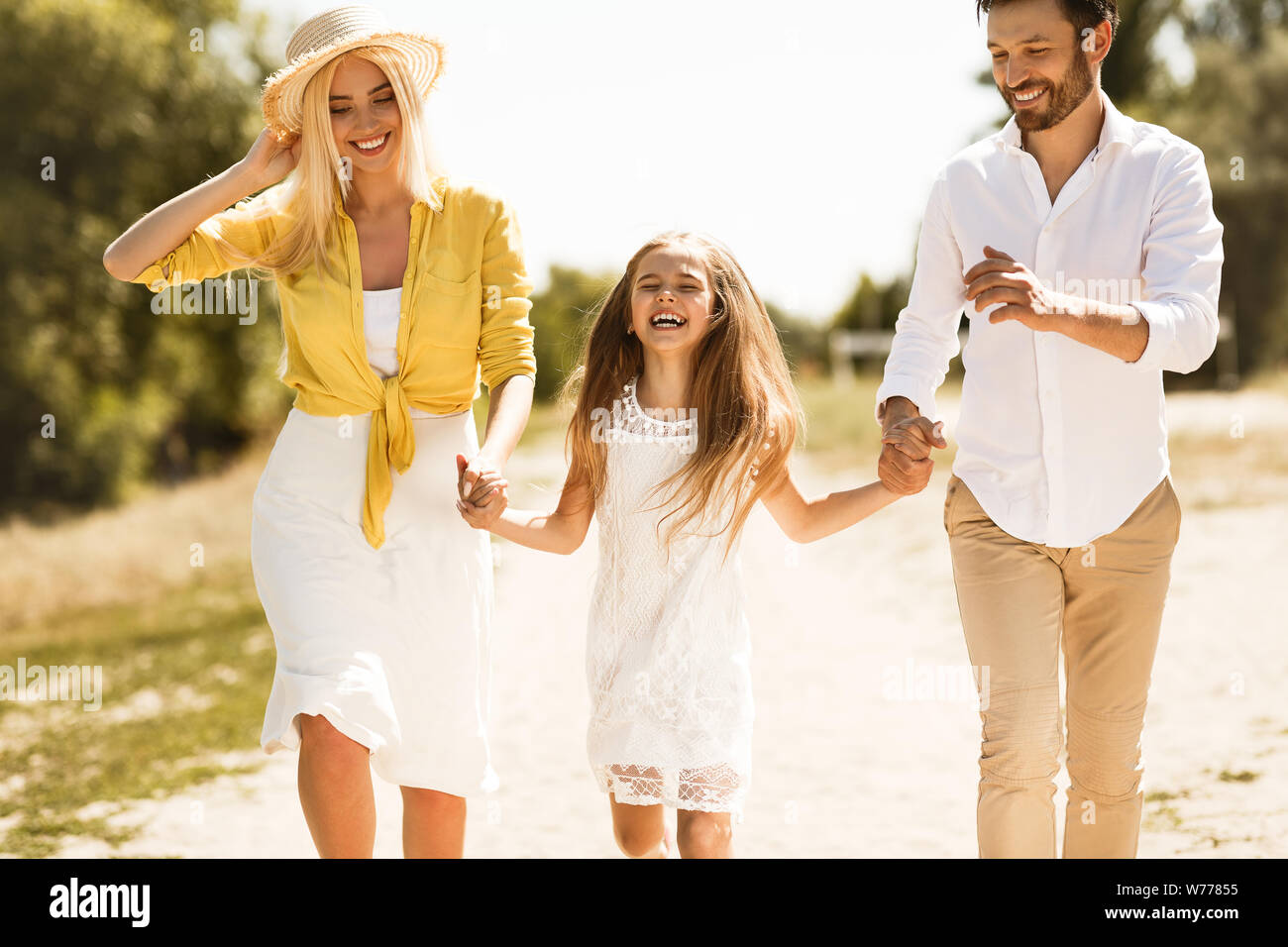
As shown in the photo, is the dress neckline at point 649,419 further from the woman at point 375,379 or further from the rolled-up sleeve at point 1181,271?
the rolled-up sleeve at point 1181,271

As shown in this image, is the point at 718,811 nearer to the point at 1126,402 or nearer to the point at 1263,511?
the point at 1126,402

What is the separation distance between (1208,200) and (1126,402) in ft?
1.81

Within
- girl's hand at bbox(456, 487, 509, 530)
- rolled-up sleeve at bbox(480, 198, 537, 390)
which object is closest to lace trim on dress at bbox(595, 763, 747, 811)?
girl's hand at bbox(456, 487, 509, 530)

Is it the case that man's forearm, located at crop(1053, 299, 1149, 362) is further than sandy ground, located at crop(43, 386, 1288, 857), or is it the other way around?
sandy ground, located at crop(43, 386, 1288, 857)

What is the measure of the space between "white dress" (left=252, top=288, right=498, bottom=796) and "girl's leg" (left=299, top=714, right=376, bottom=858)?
6cm

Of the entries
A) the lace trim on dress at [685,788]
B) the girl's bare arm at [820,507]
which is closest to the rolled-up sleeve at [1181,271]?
the girl's bare arm at [820,507]

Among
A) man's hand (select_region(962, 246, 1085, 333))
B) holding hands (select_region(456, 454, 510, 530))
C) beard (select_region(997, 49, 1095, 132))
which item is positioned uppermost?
beard (select_region(997, 49, 1095, 132))

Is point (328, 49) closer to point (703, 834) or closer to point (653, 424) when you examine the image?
point (653, 424)

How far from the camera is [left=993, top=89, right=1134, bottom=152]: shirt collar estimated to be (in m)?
3.56

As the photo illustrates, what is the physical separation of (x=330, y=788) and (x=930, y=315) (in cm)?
211

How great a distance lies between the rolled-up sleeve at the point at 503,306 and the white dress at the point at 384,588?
23 centimetres

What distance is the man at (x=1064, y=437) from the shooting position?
11.3ft

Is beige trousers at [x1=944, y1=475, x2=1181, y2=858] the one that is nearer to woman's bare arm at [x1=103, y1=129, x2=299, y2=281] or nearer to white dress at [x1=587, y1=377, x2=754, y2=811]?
white dress at [x1=587, y1=377, x2=754, y2=811]
